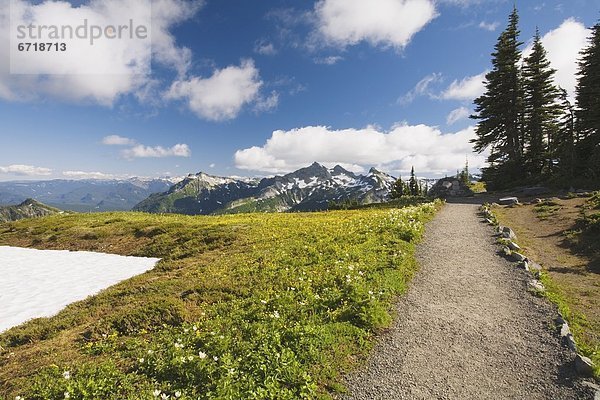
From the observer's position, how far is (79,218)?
3988 centimetres

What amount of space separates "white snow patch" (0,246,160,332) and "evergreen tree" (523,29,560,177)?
58710 millimetres

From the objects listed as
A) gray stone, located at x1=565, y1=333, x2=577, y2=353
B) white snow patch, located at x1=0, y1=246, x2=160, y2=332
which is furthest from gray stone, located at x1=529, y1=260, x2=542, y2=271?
white snow patch, located at x1=0, y1=246, x2=160, y2=332

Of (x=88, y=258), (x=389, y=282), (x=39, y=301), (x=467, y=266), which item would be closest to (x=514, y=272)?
(x=467, y=266)

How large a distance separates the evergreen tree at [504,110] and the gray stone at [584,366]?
53250mm

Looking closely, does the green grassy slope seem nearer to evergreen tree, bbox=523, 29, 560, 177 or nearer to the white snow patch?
the white snow patch

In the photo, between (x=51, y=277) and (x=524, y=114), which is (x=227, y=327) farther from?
(x=524, y=114)

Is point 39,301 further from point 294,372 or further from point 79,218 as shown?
point 79,218

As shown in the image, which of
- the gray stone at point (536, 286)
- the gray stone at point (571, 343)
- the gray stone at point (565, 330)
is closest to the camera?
the gray stone at point (571, 343)

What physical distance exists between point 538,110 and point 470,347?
194ft

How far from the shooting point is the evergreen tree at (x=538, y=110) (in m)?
53.1

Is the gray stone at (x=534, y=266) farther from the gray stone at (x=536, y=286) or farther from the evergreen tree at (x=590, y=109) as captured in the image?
the evergreen tree at (x=590, y=109)

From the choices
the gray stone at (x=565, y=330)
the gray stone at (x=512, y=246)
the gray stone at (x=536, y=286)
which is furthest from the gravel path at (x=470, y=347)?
the gray stone at (x=512, y=246)

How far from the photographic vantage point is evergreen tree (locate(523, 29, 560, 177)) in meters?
53.1

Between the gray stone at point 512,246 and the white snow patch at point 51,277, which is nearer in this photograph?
the white snow patch at point 51,277
